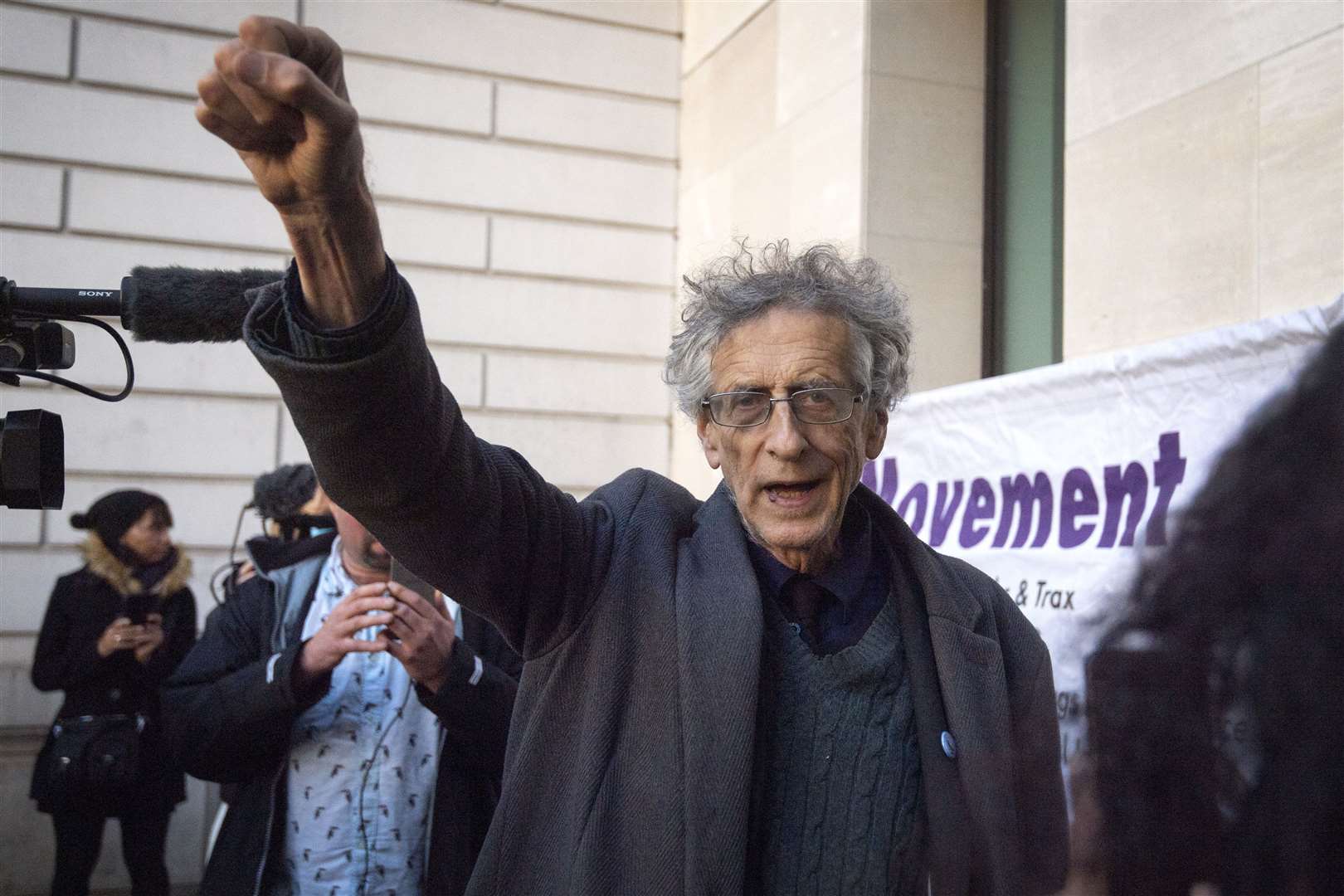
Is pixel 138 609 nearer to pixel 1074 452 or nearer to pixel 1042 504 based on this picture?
pixel 1042 504

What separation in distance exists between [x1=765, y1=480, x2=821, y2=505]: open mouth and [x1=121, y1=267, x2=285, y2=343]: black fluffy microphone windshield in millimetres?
833

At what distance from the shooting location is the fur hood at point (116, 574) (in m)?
5.60

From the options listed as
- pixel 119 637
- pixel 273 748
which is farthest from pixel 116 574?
pixel 273 748

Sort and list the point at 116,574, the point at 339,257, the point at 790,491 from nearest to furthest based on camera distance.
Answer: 1. the point at 339,257
2. the point at 790,491
3. the point at 116,574

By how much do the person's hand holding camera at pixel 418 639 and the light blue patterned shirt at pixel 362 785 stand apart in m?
0.12

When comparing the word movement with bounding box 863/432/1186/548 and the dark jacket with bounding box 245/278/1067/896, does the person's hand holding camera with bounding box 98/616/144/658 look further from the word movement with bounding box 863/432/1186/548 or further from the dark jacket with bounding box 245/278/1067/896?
the dark jacket with bounding box 245/278/1067/896

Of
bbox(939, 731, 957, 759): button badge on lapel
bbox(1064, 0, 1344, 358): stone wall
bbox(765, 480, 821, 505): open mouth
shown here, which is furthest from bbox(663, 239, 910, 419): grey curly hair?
bbox(1064, 0, 1344, 358): stone wall

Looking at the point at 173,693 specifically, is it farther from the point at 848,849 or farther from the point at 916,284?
the point at 916,284

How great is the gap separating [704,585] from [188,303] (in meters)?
0.82

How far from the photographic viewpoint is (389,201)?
8258mm

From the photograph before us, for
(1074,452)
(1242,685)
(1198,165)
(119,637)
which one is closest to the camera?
(1242,685)

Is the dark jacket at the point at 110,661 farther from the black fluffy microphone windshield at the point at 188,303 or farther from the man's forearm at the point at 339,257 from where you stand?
the man's forearm at the point at 339,257

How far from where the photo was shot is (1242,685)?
0.55 metres

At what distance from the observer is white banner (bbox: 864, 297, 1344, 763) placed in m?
3.04
